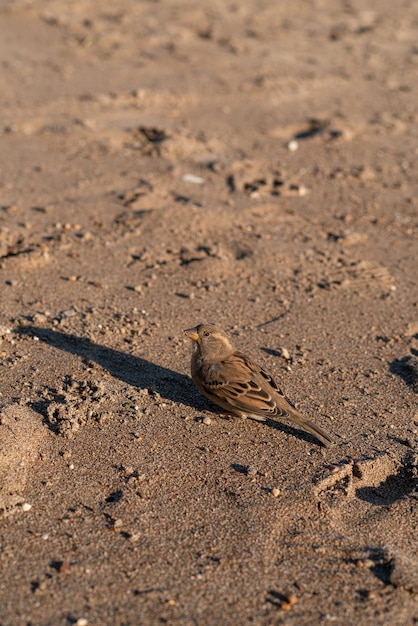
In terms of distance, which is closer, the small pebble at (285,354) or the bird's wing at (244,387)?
the bird's wing at (244,387)

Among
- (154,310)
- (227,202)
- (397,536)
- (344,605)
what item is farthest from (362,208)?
(344,605)

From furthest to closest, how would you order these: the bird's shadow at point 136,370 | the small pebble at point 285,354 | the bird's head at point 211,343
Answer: the small pebble at point 285,354 → the bird's shadow at point 136,370 → the bird's head at point 211,343

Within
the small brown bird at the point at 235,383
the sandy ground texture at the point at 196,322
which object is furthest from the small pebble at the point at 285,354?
the small brown bird at the point at 235,383

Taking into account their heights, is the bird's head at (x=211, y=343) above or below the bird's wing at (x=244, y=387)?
above

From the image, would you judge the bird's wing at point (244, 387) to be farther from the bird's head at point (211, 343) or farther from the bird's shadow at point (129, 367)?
the bird's shadow at point (129, 367)

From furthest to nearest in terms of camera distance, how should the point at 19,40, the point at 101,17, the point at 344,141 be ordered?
the point at 101,17 < the point at 19,40 < the point at 344,141

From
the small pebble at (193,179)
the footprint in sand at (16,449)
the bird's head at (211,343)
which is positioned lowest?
the small pebble at (193,179)

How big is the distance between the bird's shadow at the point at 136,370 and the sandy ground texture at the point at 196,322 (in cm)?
2

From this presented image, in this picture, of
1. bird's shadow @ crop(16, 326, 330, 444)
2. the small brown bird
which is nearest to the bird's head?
the small brown bird

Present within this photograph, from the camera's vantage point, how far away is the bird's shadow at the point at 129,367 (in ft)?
18.7

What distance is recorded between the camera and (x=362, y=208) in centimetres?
881

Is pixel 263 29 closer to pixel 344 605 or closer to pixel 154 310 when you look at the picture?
pixel 154 310

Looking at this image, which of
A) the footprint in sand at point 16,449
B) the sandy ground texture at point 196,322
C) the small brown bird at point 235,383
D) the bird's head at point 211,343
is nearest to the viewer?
the sandy ground texture at point 196,322

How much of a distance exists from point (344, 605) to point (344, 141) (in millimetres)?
7484
